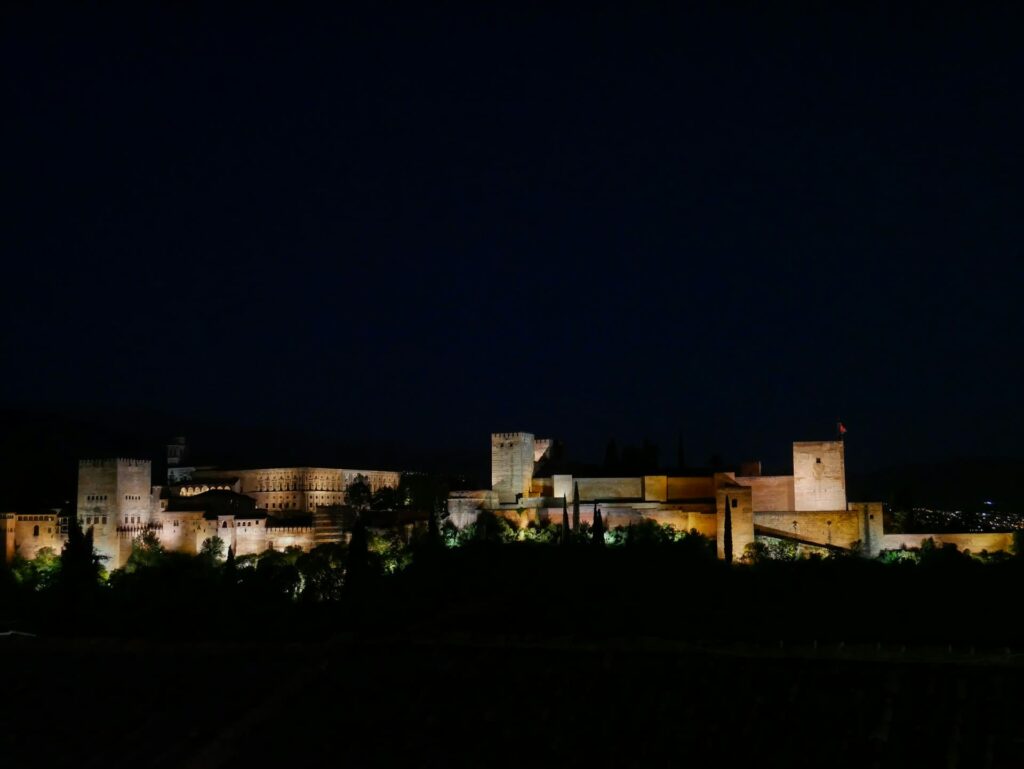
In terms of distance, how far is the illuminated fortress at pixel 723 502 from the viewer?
4566cm

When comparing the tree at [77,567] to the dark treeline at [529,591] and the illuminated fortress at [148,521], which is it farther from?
the illuminated fortress at [148,521]

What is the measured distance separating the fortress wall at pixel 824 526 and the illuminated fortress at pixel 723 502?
0.13 ft

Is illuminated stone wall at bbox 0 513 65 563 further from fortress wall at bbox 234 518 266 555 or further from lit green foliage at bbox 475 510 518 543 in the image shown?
lit green foliage at bbox 475 510 518 543

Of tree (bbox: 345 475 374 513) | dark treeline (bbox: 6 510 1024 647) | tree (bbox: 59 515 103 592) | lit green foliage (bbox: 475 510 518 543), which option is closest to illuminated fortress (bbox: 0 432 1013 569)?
lit green foliage (bbox: 475 510 518 543)

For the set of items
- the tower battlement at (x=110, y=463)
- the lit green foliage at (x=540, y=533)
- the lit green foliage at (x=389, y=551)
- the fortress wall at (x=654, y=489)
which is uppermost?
the tower battlement at (x=110, y=463)

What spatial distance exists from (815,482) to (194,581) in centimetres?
2532

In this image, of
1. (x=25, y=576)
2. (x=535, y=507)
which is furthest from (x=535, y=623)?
(x=25, y=576)

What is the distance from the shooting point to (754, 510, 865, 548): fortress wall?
46.1 m

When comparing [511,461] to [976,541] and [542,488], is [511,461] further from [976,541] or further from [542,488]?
[976,541]

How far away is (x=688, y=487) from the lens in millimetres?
53594

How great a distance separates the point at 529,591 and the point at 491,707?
62.5ft

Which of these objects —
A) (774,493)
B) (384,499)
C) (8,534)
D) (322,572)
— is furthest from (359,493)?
(774,493)

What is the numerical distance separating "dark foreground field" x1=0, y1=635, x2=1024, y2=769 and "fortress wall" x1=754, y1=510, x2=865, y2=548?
26.4 metres

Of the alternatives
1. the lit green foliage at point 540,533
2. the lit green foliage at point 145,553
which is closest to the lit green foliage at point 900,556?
the lit green foliage at point 540,533
